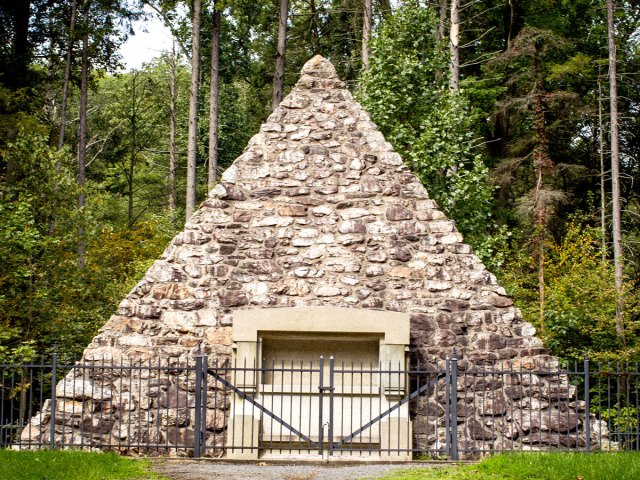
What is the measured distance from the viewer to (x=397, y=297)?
37.6 ft

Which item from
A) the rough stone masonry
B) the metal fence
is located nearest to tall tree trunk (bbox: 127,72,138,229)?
the rough stone masonry

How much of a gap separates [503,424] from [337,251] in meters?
3.13

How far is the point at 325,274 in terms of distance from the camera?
11.5 metres

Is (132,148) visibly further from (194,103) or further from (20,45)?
(20,45)

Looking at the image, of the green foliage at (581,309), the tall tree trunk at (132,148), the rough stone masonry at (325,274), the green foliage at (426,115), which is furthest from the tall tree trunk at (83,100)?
the rough stone masonry at (325,274)

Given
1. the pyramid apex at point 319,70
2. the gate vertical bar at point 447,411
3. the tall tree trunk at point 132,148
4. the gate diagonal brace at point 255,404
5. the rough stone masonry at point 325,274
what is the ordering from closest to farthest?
1. the gate vertical bar at point 447,411
2. the gate diagonal brace at point 255,404
3. the rough stone masonry at point 325,274
4. the pyramid apex at point 319,70
5. the tall tree trunk at point 132,148

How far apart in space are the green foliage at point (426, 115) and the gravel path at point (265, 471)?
780cm

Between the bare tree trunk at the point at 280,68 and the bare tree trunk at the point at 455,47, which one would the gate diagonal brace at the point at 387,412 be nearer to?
the bare tree trunk at the point at 455,47

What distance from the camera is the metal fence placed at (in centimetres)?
1065

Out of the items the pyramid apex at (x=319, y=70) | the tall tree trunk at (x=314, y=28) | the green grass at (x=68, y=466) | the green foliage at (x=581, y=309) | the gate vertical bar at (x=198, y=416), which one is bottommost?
the green grass at (x=68, y=466)

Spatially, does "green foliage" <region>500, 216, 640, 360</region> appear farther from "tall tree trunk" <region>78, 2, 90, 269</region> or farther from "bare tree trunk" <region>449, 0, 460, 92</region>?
"tall tree trunk" <region>78, 2, 90, 269</region>

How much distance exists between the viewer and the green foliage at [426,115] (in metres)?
16.9

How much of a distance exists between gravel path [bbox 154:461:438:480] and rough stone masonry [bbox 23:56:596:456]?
0.96 m

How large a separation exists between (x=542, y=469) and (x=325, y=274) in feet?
12.9
